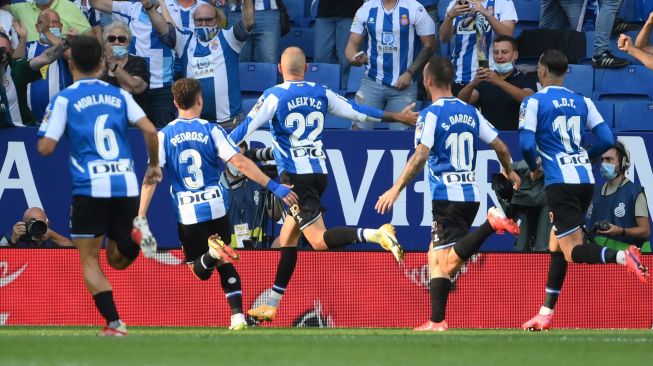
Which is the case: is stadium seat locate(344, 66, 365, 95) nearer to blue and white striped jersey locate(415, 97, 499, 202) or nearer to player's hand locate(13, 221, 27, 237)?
player's hand locate(13, 221, 27, 237)

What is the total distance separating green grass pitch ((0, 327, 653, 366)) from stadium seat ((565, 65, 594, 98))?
566cm

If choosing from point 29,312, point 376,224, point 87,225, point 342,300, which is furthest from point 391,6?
point 87,225

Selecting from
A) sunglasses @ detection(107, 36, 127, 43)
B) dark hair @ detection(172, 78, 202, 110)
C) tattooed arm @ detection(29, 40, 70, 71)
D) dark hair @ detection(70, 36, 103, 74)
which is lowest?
tattooed arm @ detection(29, 40, 70, 71)

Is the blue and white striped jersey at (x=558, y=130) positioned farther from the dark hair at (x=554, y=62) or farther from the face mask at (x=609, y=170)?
the face mask at (x=609, y=170)

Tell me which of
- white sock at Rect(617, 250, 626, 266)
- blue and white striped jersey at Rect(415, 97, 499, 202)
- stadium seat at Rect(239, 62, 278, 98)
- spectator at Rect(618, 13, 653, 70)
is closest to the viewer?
white sock at Rect(617, 250, 626, 266)

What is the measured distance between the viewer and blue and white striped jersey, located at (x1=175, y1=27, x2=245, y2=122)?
45.5 feet

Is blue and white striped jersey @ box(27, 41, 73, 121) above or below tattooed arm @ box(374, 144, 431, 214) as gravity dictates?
below

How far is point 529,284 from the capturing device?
1183 cm

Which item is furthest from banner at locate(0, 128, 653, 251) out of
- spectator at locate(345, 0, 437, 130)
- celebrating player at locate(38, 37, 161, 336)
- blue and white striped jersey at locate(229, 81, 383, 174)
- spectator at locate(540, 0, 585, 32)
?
celebrating player at locate(38, 37, 161, 336)

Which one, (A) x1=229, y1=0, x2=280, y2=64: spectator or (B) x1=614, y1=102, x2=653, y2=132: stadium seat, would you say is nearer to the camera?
(B) x1=614, y1=102, x2=653, y2=132: stadium seat

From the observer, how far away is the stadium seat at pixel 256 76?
14.8 metres

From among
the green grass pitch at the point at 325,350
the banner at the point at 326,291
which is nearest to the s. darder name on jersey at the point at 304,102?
the banner at the point at 326,291

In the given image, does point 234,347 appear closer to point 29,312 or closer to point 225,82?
point 29,312

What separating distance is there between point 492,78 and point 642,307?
272 centimetres
